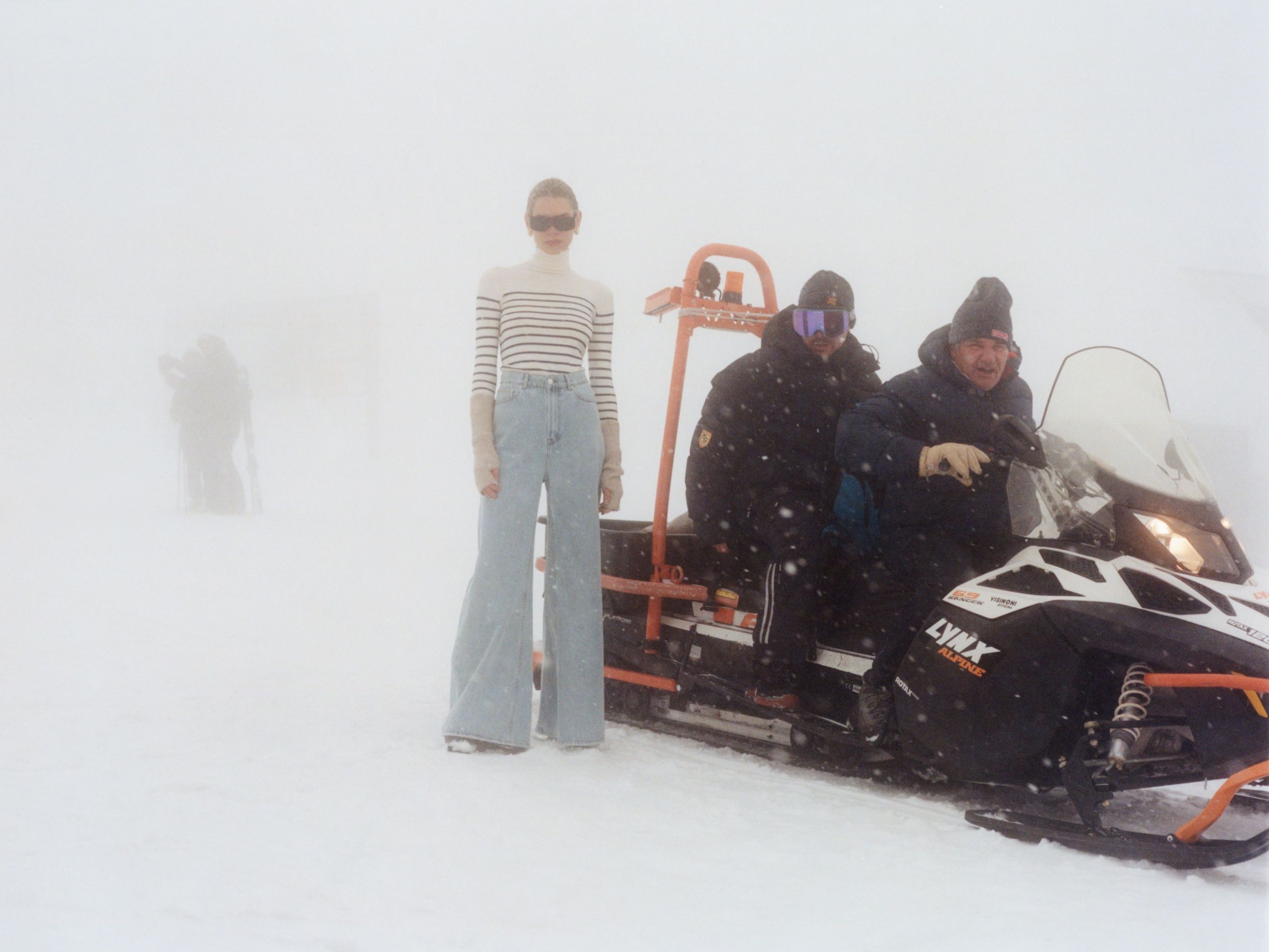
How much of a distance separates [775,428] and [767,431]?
0.03 m

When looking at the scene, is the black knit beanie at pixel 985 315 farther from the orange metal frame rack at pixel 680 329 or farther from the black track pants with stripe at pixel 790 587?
the orange metal frame rack at pixel 680 329

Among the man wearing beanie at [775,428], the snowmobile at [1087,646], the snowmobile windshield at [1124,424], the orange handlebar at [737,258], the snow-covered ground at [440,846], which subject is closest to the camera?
the snow-covered ground at [440,846]

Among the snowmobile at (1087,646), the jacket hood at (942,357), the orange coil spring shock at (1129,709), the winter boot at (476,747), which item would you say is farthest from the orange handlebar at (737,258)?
the orange coil spring shock at (1129,709)

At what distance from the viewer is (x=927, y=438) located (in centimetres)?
299

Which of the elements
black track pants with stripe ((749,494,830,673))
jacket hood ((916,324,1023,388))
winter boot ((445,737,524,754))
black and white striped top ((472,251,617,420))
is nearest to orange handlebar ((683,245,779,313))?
black and white striped top ((472,251,617,420))

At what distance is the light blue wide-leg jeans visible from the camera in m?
3.08

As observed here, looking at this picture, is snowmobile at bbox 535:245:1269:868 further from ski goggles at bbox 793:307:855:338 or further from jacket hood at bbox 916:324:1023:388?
ski goggles at bbox 793:307:855:338

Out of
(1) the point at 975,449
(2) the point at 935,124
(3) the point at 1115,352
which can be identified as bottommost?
(1) the point at 975,449

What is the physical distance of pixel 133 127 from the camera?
1375 centimetres

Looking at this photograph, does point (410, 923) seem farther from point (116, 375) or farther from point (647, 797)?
point (116, 375)

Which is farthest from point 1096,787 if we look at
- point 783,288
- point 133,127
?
point 133,127

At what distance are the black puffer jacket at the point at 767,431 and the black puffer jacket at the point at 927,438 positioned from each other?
0.91 feet

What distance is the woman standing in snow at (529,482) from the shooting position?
3.09 metres

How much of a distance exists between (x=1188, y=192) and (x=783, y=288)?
21.5 feet
